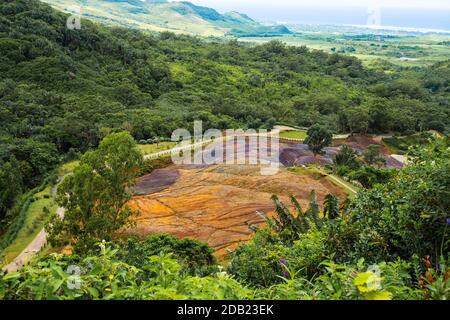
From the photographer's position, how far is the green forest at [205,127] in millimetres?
2670

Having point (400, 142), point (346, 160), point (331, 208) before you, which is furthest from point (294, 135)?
point (331, 208)

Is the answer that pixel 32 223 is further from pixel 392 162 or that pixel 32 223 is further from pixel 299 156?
pixel 392 162

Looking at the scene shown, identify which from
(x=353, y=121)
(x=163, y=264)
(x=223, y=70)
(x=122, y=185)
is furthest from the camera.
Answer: (x=223, y=70)

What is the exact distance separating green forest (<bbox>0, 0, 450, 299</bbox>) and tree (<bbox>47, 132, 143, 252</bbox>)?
1.9 inches

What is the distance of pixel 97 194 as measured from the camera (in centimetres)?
1077

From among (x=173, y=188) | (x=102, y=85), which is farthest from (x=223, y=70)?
(x=173, y=188)

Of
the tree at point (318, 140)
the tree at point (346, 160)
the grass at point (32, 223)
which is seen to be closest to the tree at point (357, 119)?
the tree at point (318, 140)

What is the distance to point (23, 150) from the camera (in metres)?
23.5

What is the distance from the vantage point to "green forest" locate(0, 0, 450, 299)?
2670 mm

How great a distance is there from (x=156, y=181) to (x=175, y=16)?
5945 inches

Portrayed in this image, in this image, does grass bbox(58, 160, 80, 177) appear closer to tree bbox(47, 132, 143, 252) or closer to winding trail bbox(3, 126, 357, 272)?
winding trail bbox(3, 126, 357, 272)

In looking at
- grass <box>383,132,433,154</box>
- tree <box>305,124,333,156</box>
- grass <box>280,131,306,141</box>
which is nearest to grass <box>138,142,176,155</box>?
tree <box>305,124,333,156</box>
